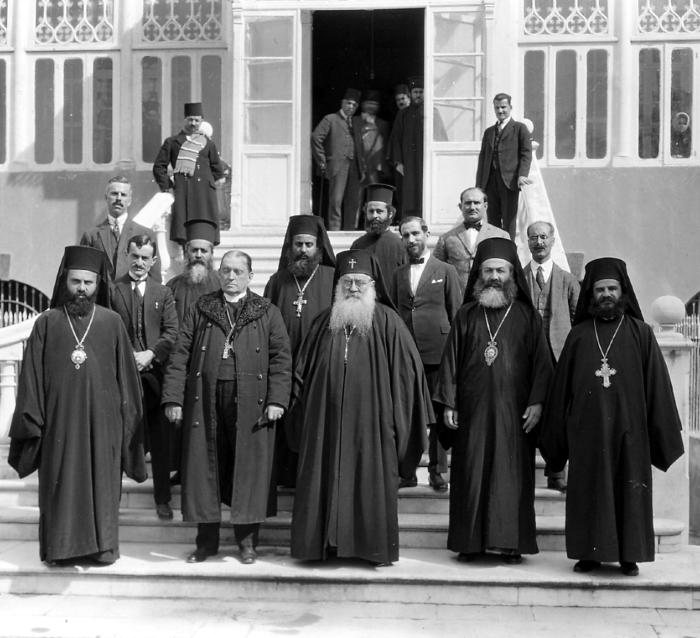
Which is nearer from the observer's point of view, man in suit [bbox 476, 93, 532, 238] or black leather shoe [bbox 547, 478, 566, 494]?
black leather shoe [bbox 547, 478, 566, 494]

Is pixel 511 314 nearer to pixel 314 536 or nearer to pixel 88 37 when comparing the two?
pixel 314 536

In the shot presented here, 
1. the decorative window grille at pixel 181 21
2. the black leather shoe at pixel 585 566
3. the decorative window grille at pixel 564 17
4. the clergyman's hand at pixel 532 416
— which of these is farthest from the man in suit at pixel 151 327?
the decorative window grille at pixel 564 17

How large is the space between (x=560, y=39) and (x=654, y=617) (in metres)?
10.2

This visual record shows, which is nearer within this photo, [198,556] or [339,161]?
[198,556]

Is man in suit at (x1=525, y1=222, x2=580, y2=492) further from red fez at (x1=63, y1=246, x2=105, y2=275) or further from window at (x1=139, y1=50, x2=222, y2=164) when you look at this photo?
window at (x1=139, y1=50, x2=222, y2=164)

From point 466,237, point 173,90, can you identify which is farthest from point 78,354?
point 173,90

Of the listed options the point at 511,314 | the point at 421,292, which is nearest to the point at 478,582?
the point at 511,314

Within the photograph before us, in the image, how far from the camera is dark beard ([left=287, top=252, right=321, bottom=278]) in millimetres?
8828

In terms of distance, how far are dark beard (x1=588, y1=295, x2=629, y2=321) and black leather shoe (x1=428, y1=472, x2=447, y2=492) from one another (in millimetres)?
1677

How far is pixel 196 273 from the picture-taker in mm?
9234

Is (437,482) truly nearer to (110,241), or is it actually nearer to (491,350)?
(491,350)

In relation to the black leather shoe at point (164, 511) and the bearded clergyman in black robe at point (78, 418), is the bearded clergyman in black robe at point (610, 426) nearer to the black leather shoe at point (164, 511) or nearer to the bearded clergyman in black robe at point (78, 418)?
the black leather shoe at point (164, 511)

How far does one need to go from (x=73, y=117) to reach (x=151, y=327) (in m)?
8.75

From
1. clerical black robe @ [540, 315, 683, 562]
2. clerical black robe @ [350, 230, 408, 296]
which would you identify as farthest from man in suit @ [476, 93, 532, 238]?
clerical black robe @ [540, 315, 683, 562]
